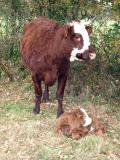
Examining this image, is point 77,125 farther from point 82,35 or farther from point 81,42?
point 82,35

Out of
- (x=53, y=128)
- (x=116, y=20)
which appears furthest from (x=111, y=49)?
(x=53, y=128)

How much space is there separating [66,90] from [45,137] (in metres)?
2.60

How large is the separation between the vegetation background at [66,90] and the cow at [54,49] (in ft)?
2.36

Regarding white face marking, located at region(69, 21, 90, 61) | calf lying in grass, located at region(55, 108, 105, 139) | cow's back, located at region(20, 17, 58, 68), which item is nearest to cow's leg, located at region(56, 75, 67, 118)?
cow's back, located at region(20, 17, 58, 68)

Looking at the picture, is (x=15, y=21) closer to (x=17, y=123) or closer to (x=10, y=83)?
(x=10, y=83)

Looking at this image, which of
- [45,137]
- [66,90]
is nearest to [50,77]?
[45,137]

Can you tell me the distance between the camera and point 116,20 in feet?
33.9

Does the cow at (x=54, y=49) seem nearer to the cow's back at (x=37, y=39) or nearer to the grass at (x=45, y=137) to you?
the cow's back at (x=37, y=39)

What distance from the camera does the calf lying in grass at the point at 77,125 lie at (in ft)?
27.9

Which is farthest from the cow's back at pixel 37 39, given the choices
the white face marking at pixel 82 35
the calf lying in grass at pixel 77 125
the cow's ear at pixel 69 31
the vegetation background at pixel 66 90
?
the calf lying in grass at pixel 77 125

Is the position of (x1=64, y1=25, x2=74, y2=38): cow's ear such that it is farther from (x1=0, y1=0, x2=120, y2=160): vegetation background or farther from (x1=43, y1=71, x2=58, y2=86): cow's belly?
(x1=0, y1=0, x2=120, y2=160): vegetation background

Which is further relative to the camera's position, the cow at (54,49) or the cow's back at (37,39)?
the cow's back at (37,39)

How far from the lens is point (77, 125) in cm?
853

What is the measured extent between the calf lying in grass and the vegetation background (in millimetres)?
139
